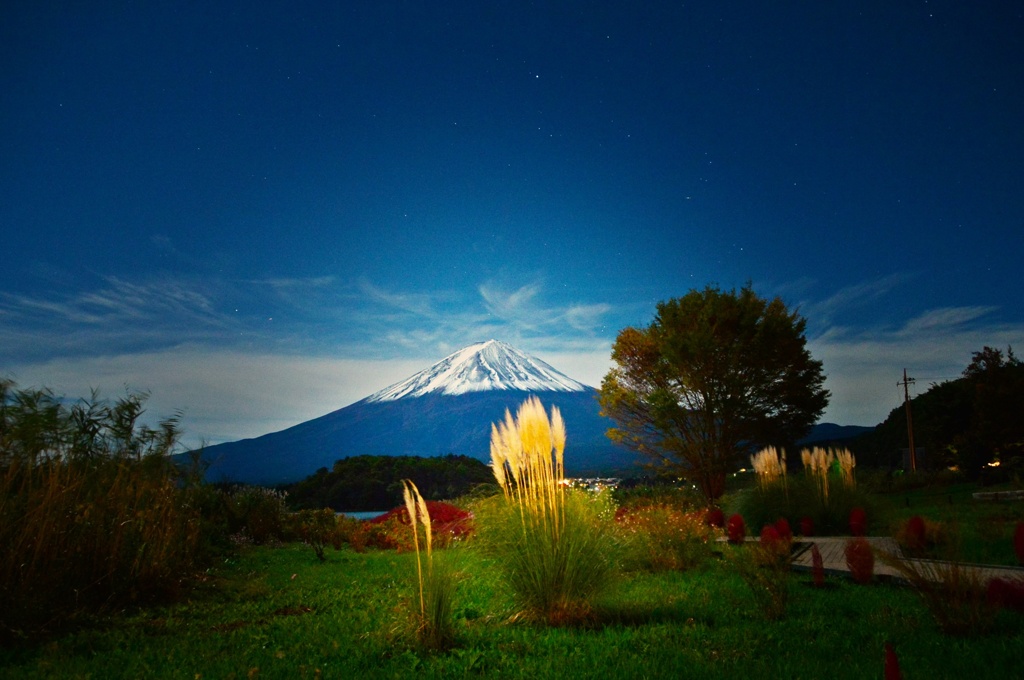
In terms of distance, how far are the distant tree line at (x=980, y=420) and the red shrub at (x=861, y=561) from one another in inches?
665

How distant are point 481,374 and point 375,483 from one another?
53.9 m

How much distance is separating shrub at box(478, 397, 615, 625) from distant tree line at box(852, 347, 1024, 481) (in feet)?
67.8

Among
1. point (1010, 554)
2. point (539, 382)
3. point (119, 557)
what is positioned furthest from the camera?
point (539, 382)

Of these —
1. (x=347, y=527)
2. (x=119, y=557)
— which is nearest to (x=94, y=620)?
(x=119, y=557)

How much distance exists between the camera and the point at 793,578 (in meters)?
8.37

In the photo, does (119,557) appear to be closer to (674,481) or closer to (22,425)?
(22,425)

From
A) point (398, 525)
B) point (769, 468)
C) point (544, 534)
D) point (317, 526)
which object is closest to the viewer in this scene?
point (544, 534)

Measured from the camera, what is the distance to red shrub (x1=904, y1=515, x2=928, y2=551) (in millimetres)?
8977

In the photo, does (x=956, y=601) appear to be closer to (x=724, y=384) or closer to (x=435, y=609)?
(x=435, y=609)

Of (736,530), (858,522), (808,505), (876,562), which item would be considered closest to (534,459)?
(876,562)

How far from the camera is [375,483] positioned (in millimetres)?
26547

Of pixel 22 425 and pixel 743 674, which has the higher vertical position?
pixel 22 425

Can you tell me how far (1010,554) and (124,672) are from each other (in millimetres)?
10682

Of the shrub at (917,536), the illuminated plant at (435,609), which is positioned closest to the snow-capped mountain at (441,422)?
the shrub at (917,536)
